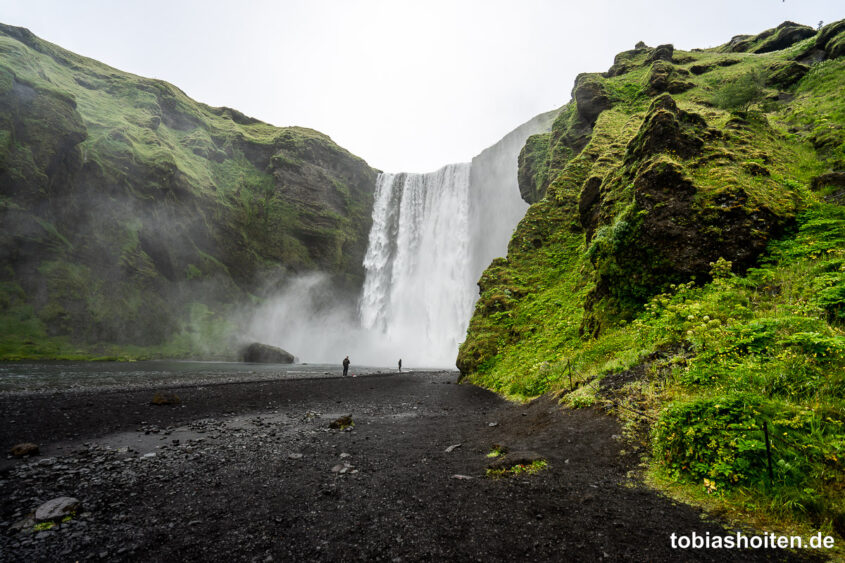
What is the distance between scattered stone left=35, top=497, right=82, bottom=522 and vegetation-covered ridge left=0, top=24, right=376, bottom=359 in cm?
4106

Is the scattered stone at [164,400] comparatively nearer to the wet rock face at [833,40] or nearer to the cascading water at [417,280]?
the cascading water at [417,280]

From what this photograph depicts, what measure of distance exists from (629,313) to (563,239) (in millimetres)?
12579

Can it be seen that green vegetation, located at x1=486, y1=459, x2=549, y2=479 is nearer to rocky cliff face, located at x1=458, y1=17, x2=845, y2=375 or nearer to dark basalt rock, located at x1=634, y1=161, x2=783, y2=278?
rocky cliff face, located at x1=458, y1=17, x2=845, y2=375

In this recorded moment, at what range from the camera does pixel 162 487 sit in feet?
17.9

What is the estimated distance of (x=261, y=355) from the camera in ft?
151

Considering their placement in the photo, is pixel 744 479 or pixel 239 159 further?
pixel 239 159

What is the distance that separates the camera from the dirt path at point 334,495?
3527 mm

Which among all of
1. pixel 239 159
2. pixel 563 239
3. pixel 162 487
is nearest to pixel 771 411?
pixel 162 487

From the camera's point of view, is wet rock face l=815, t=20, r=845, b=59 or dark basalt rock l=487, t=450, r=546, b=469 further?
wet rock face l=815, t=20, r=845, b=59

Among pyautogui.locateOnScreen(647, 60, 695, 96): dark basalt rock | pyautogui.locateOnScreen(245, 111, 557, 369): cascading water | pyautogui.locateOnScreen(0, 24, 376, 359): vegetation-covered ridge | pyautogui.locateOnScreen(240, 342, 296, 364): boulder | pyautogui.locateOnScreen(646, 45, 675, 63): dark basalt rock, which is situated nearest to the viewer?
pyautogui.locateOnScreen(647, 60, 695, 96): dark basalt rock

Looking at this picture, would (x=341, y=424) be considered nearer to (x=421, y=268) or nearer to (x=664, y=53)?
(x=664, y=53)

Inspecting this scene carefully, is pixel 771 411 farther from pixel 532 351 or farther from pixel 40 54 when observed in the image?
pixel 40 54

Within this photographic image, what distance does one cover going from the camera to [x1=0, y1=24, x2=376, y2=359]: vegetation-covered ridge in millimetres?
38438

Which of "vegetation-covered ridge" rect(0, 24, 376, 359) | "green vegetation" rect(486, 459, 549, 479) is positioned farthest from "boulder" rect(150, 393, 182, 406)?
"vegetation-covered ridge" rect(0, 24, 376, 359)
